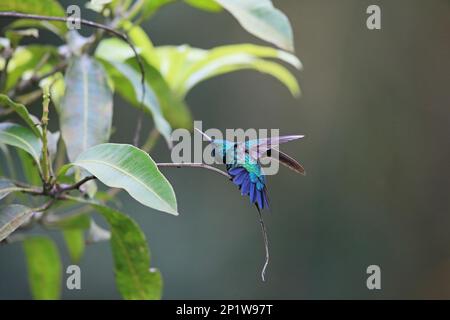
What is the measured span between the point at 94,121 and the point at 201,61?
592 mm

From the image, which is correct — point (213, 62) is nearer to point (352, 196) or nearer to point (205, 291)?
point (205, 291)

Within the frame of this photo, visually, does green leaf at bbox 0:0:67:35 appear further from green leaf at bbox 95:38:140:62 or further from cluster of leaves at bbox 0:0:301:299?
green leaf at bbox 95:38:140:62

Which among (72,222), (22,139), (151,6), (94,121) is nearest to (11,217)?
(22,139)

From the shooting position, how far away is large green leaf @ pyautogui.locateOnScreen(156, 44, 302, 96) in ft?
5.69

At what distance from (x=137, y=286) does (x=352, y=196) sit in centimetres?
282

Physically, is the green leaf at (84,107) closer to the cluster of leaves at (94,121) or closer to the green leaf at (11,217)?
the cluster of leaves at (94,121)

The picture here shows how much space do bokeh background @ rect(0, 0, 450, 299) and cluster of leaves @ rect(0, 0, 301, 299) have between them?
6.04 ft

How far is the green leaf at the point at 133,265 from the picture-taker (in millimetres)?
1269

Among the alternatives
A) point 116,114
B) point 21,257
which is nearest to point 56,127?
point 116,114

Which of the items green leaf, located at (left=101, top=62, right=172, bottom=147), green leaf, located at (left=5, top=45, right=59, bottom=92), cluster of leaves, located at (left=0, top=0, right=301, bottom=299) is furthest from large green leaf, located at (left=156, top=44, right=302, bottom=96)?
green leaf, located at (left=5, top=45, right=59, bottom=92)

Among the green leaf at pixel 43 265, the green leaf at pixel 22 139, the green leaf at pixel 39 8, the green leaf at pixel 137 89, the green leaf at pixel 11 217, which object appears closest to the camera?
the green leaf at pixel 11 217

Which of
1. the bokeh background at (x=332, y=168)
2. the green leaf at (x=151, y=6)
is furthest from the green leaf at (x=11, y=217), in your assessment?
→ the bokeh background at (x=332, y=168)

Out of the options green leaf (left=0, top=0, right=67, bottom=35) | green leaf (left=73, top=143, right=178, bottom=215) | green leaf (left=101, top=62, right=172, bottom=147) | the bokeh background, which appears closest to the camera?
green leaf (left=73, top=143, right=178, bottom=215)

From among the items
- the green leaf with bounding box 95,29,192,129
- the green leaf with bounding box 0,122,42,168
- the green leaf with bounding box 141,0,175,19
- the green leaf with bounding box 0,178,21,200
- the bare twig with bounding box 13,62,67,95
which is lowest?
the green leaf with bounding box 0,178,21,200
